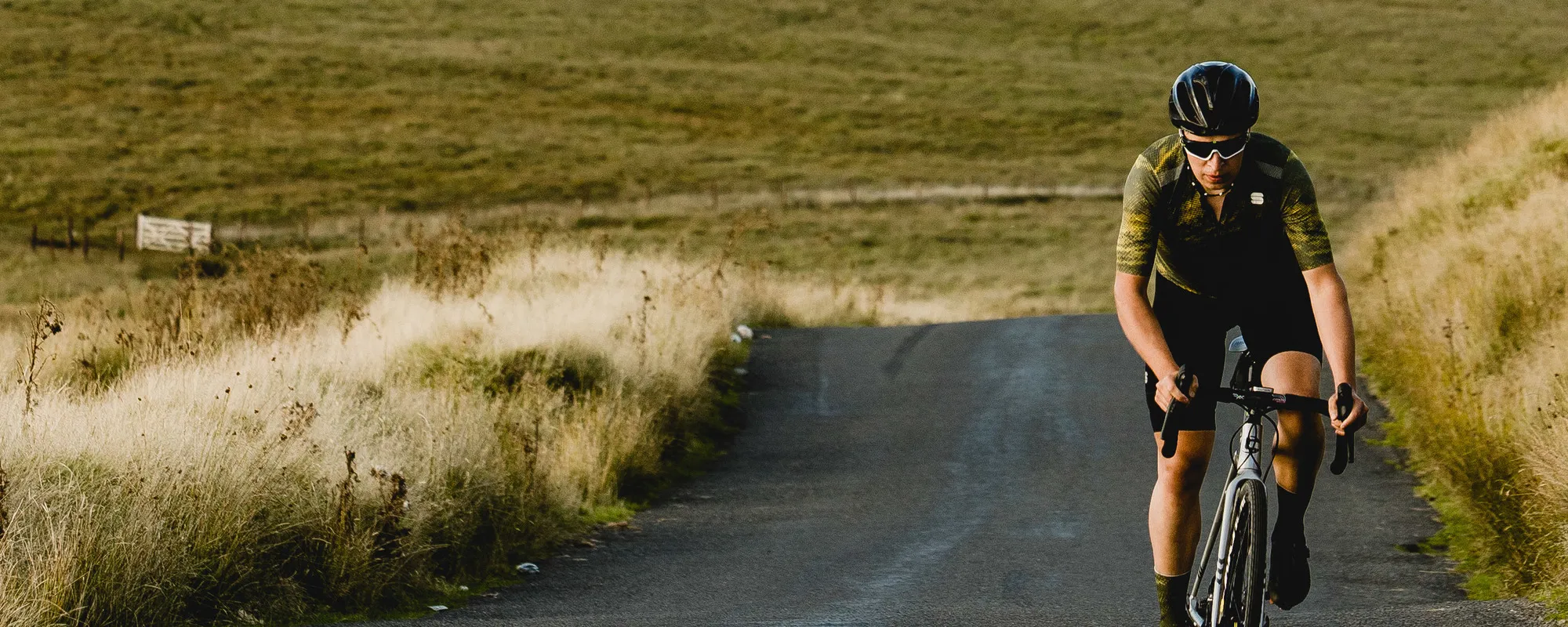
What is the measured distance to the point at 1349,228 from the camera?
38.0 metres

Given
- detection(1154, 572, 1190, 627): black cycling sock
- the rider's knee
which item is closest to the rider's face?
the rider's knee

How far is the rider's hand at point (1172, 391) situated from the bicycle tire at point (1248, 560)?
42 cm

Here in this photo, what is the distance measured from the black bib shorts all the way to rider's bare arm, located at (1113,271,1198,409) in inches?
6.0

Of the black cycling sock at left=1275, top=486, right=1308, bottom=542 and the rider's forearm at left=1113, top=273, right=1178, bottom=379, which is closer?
the rider's forearm at left=1113, top=273, right=1178, bottom=379

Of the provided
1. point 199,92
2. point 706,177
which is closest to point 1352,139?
point 706,177

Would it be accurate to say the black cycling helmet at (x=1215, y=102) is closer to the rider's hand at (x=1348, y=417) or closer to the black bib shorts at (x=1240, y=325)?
the black bib shorts at (x=1240, y=325)

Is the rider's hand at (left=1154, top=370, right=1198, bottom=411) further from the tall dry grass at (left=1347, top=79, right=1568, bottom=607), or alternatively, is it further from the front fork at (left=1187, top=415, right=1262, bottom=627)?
the tall dry grass at (left=1347, top=79, right=1568, bottom=607)

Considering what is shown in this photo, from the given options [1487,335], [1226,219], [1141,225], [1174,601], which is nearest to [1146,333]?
[1141,225]

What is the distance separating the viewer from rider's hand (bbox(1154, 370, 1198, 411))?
4.55 meters

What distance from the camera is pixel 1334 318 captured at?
4730 mm

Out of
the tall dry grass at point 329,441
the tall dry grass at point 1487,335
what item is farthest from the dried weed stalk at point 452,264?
the tall dry grass at point 1487,335

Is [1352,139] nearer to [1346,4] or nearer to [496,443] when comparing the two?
[1346,4]

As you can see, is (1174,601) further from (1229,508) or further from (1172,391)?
(1172,391)

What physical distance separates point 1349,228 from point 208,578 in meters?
35.5
